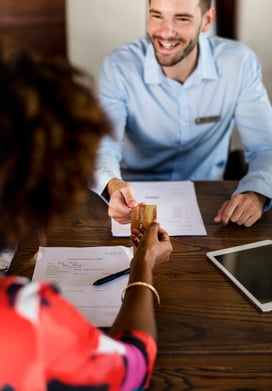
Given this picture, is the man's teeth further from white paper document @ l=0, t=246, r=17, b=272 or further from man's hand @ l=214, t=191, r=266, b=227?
white paper document @ l=0, t=246, r=17, b=272

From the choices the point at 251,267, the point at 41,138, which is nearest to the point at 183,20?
the point at 251,267

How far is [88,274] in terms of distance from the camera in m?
1.23

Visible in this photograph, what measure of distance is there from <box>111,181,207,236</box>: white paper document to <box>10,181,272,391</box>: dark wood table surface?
0.03 metres

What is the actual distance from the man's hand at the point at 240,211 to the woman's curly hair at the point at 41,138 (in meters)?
0.74

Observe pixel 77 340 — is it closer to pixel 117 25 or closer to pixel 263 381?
pixel 263 381

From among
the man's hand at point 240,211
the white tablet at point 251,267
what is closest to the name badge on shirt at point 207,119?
the man's hand at point 240,211

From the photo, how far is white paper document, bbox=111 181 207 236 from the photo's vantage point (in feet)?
4.68

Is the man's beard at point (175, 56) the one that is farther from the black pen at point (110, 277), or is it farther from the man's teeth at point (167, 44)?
the black pen at point (110, 277)

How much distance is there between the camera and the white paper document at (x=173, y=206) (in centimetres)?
143

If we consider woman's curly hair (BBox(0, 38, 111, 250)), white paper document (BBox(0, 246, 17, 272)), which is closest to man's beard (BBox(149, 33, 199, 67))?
white paper document (BBox(0, 246, 17, 272))

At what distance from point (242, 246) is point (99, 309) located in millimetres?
421

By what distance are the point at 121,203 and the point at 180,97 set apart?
65 cm

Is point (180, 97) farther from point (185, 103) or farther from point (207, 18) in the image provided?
point (207, 18)

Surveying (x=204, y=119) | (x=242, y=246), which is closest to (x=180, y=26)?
(x=204, y=119)
